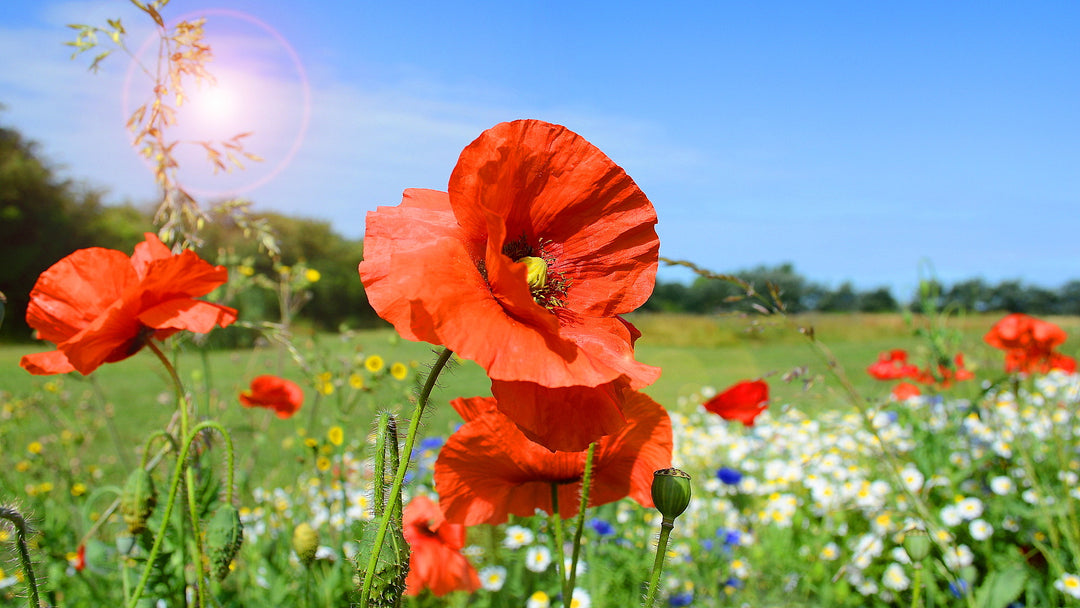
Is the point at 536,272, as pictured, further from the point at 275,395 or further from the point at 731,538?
the point at 731,538

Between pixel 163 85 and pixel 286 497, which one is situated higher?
pixel 163 85

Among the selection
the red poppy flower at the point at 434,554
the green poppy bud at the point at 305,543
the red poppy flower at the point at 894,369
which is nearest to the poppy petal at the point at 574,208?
the green poppy bud at the point at 305,543

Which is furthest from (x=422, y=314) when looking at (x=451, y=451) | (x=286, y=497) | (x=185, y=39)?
(x=286, y=497)

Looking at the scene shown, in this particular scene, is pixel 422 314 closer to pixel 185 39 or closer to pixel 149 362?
pixel 185 39

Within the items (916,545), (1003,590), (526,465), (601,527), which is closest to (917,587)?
(916,545)

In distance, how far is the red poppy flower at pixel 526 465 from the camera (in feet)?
2.59

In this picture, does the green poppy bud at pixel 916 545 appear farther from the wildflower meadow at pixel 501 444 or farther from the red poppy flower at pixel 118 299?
the red poppy flower at pixel 118 299

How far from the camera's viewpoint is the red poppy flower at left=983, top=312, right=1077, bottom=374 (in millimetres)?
2486

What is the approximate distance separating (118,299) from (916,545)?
1.01 meters

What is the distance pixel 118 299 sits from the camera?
848 mm

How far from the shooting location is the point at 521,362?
0.48m

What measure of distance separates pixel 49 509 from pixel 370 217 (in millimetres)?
2476

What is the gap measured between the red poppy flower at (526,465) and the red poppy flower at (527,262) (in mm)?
188

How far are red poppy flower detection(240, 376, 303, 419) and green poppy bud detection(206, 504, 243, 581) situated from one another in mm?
1094
